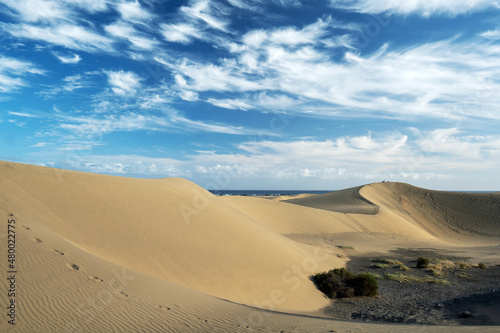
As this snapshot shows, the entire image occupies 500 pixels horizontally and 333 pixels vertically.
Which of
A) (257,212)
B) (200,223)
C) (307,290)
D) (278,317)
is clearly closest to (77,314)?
(278,317)

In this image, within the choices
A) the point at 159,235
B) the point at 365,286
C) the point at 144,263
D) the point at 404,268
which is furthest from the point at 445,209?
the point at 144,263

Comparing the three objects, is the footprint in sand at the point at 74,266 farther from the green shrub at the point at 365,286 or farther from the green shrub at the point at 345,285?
the green shrub at the point at 365,286

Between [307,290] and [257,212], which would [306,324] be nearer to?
[307,290]

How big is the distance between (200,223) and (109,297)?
30.3ft

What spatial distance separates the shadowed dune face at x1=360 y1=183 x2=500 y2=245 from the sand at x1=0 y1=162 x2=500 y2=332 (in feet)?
81.6

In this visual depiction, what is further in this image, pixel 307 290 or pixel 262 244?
pixel 262 244

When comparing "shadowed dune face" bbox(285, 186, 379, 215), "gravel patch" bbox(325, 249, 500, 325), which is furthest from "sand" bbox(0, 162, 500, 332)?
"shadowed dune face" bbox(285, 186, 379, 215)

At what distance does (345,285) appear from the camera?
42.7ft

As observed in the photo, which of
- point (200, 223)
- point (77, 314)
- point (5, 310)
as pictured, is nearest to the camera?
point (5, 310)

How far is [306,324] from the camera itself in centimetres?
736

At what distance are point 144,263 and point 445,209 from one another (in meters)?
55.9

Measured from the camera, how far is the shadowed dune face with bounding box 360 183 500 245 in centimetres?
4478

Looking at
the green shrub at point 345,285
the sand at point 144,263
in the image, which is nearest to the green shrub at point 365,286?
the green shrub at point 345,285

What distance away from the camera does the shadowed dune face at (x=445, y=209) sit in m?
44.8
